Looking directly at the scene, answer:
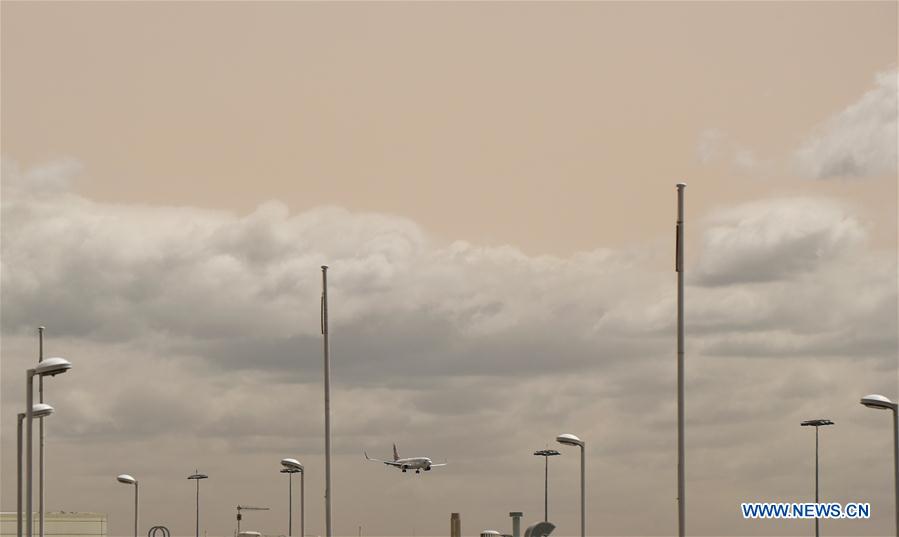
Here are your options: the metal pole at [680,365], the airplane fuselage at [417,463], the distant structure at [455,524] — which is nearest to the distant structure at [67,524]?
the airplane fuselage at [417,463]

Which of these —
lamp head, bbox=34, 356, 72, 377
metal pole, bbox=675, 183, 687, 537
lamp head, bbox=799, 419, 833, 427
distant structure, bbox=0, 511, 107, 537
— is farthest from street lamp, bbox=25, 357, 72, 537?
distant structure, bbox=0, 511, 107, 537

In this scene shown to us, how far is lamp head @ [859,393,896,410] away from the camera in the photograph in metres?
51.9

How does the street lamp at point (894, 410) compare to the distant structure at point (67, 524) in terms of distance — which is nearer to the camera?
the street lamp at point (894, 410)

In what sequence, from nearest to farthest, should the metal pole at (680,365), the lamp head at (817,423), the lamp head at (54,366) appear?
the lamp head at (54,366), the metal pole at (680,365), the lamp head at (817,423)

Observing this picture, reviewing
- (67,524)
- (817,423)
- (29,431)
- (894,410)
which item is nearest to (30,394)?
(29,431)

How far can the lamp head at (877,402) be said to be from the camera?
170 feet

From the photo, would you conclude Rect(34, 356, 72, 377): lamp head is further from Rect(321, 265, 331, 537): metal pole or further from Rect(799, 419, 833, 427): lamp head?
Rect(799, 419, 833, 427): lamp head

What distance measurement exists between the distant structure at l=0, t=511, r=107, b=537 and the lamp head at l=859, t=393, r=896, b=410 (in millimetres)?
97562

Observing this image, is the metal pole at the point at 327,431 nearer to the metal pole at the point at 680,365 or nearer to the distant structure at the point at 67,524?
the metal pole at the point at 680,365

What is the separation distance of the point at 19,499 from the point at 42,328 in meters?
16.6

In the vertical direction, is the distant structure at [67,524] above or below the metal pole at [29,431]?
below

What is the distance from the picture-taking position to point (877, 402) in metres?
51.9

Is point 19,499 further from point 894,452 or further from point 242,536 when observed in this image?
point 242,536

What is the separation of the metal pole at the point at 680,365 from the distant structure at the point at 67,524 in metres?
95.9
